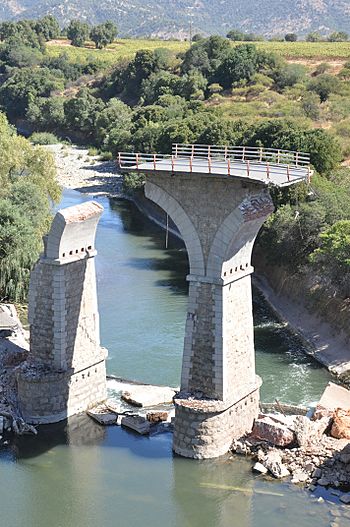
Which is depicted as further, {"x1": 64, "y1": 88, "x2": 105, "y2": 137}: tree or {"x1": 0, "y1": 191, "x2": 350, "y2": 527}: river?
{"x1": 64, "y1": 88, "x2": 105, "y2": 137}: tree

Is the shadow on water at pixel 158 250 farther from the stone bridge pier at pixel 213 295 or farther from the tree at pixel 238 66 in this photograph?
the tree at pixel 238 66

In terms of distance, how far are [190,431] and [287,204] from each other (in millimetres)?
20957

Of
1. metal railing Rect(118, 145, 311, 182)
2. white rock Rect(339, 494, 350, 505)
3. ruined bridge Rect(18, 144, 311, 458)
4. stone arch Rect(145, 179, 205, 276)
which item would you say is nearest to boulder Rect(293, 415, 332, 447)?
ruined bridge Rect(18, 144, 311, 458)

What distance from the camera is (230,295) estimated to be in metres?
23.2

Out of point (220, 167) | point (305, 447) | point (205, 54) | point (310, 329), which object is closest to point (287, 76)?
point (205, 54)

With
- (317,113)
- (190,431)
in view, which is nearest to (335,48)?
(317,113)

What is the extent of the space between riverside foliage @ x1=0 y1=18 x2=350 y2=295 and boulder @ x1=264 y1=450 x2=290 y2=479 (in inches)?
524

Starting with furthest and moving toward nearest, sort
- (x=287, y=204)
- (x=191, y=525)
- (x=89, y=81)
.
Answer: (x=89, y=81), (x=287, y=204), (x=191, y=525)

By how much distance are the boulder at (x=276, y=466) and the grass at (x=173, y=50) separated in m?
76.2

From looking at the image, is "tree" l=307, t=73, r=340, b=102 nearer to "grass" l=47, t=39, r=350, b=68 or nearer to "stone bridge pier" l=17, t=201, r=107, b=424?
"grass" l=47, t=39, r=350, b=68

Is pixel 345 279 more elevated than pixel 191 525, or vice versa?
pixel 345 279

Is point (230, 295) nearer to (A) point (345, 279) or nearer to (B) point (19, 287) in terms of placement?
(A) point (345, 279)

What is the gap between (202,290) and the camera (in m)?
23.1

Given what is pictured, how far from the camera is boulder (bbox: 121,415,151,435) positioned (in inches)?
986
